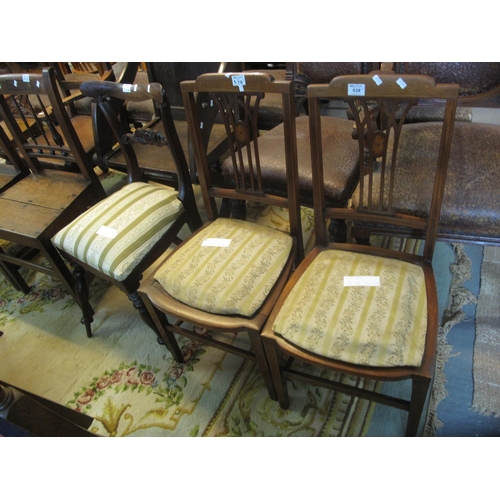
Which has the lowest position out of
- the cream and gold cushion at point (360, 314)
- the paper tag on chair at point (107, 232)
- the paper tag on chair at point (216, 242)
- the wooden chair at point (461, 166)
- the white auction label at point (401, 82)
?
the cream and gold cushion at point (360, 314)

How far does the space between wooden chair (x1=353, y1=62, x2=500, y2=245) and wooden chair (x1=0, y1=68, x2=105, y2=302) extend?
1.15m

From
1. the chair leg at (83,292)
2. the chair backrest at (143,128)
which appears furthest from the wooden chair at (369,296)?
the chair leg at (83,292)

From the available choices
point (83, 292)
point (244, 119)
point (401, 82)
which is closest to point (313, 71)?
point (244, 119)

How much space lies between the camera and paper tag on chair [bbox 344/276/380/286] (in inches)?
38.8

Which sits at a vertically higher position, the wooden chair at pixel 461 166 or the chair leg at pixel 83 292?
the wooden chair at pixel 461 166

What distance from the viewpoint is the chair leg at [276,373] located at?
1.00m

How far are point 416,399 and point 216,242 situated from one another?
2.34ft

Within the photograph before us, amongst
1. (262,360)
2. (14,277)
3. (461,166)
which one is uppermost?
(461,166)

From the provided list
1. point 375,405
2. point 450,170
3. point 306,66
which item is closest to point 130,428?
point 375,405

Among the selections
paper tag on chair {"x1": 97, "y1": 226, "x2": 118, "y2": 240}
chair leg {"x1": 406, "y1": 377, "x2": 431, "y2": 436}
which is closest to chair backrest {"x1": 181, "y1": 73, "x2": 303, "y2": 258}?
paper tag on chair {"x1": 97, "y1": 226, "x2": 118, "y2": 240}

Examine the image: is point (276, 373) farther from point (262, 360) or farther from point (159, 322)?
point (159, 322)

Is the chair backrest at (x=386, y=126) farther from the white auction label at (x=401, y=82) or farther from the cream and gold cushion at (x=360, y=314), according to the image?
the cream and gold cushion at (x=360, y=314)

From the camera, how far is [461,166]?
1.14 m

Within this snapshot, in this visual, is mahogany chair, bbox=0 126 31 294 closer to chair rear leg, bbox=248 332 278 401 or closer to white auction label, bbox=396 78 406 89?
chair rear leg, bbox=248 332 278 401
